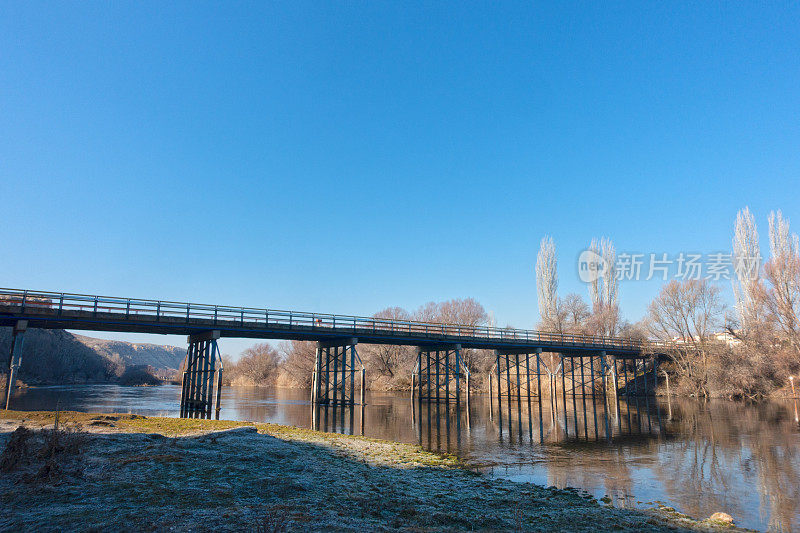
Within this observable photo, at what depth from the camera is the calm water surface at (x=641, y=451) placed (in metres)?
10.8

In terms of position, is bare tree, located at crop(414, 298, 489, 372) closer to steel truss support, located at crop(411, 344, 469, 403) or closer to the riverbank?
steel truss support, located at crop(411, 344, 469, 403)

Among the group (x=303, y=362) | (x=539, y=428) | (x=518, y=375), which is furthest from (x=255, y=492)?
(x=303, y=362)

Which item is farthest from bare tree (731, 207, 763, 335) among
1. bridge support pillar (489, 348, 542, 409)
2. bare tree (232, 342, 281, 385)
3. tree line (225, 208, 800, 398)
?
bare tree (232, 342, 281, 385)

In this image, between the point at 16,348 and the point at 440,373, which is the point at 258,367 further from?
the point at 16,348

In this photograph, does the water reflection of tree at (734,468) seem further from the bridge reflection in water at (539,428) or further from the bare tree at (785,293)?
the bare tree at (785,293)

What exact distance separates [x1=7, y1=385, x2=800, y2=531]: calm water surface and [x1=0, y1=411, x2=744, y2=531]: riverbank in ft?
6.51

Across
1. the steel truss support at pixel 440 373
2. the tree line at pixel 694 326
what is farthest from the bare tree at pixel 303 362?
the steel truss support at pixel 440 373

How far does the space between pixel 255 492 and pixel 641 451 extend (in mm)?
15873

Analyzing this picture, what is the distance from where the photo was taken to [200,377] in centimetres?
3225

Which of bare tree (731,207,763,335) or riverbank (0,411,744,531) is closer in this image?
riverbank (0,411,744,531)

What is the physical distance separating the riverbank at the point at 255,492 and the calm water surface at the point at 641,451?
1985 millimetres

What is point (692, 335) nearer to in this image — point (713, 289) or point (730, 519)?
point (713, 289)

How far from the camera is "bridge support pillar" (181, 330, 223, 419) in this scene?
29641 mm

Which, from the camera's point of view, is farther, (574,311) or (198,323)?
(574,311)
